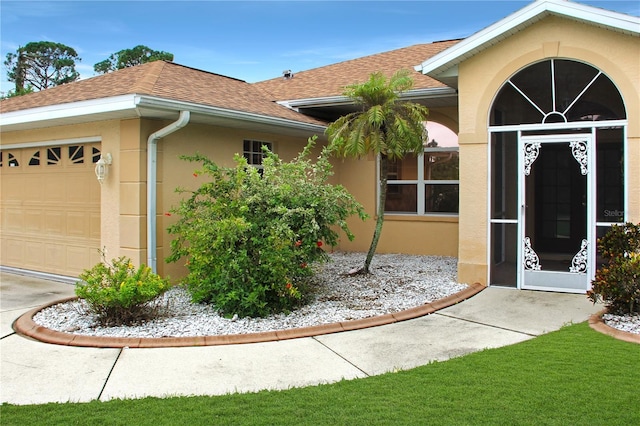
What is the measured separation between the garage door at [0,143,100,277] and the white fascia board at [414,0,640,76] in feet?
19.8

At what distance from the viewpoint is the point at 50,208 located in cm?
1066

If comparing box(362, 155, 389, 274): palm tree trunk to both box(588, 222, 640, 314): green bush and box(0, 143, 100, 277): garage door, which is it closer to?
box(588, 222, 640, 314): green bush

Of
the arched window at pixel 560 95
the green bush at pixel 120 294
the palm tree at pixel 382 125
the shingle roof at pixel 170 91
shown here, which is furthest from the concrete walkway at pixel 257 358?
the shingle roof at pixel 170 91

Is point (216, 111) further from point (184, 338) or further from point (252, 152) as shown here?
point (184, 338)

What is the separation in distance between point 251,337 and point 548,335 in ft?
10.9

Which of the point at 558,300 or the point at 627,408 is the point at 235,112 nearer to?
the point at 558,300

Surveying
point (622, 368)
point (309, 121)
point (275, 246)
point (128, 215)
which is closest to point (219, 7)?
point (309, 121)

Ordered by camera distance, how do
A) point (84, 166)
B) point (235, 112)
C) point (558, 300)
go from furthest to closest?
1. point (84, 166)
2. point (235, 112)
3. point (558, 300)

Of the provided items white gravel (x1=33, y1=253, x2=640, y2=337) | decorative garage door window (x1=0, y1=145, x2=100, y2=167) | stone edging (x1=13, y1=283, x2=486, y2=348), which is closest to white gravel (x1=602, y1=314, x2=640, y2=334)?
white gravel (x1=33, y1=253, x2=640, y2=337)

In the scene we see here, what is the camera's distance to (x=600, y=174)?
31.1 feet

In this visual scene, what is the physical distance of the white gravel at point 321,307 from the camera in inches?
263

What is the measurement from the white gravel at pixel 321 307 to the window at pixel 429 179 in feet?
6.32

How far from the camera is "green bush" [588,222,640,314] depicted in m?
6.53

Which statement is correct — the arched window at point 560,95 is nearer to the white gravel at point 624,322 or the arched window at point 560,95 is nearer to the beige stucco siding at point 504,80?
the beige stucco siding at point 504,80
